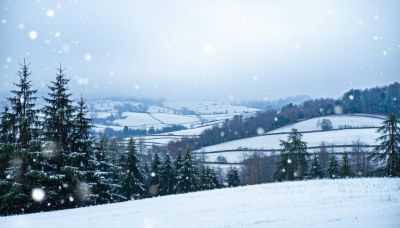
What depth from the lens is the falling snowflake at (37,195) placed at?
2555 centimetres

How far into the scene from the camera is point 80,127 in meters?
29.4

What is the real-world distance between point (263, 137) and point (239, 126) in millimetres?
40455

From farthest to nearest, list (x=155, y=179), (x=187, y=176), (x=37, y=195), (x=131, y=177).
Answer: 1. (x=155, y=179)
2. (x=187, y=176)
3. (x=131, y=177)
4. (x=37, y=195)

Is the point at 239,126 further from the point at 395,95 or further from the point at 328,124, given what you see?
the point at 395,95

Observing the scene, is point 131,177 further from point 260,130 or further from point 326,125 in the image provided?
point 260,130

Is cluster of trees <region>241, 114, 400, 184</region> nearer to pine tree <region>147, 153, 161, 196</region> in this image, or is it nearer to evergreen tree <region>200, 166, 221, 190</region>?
evergreen tree <region>200, 166, 221, 190</region>

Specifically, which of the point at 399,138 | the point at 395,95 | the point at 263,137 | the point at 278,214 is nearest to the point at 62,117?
the point at 278,214

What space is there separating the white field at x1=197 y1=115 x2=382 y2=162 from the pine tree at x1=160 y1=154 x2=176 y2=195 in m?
51.6

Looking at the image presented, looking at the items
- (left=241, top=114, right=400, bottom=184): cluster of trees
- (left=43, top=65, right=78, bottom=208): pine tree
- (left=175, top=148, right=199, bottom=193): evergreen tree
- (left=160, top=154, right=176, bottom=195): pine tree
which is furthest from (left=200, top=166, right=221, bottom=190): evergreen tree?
(left=43, top=65, right=78, bottom=208): pine tree

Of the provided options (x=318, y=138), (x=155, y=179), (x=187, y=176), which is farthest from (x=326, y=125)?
(x=187, y=176)

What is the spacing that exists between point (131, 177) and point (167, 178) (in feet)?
28.3

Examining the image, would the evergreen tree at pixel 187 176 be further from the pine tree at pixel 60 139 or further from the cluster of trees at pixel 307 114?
the cluster of trees at pixel 307 114

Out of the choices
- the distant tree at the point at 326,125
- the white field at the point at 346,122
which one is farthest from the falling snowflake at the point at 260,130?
the distant tree at the point at 326,125

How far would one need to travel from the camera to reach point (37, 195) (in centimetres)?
2555
